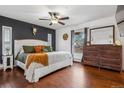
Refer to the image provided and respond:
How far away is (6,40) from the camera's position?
4.22m

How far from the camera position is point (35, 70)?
2717mm

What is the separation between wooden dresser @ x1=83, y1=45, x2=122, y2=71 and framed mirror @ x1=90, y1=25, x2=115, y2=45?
449 millimetres

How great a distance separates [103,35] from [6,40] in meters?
4.12

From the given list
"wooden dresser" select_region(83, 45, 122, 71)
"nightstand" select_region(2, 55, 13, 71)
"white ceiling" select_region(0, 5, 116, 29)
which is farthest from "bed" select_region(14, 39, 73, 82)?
"white ceiling" select_region(0, 5, 116, 29)

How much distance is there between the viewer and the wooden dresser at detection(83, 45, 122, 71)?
3596 millimetres

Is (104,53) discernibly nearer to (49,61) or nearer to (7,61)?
(49,61)

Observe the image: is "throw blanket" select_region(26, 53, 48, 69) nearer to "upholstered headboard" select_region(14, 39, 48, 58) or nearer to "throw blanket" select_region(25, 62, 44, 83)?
"throw blanket" select_region(25, 62, 44, 83)

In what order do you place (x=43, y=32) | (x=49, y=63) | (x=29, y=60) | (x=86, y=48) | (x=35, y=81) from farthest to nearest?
(x=43, y=32) < (x=86, y=48) < (x=49, y=63) < (x=29, y=60) < (x=35, y=81)

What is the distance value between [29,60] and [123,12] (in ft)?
8.31

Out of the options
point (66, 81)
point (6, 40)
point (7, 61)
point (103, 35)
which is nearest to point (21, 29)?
point (6, 40)

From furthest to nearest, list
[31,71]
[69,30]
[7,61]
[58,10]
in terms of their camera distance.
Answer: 1. [69,30]
2. [7,61]
3. [58,10]
4. [31,71]

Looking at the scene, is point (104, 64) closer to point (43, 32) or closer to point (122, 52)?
point (122, 52)

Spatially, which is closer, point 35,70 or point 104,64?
point 35,70

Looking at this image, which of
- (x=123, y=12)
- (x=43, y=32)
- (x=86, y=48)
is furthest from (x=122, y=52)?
(x=43, y=32)
